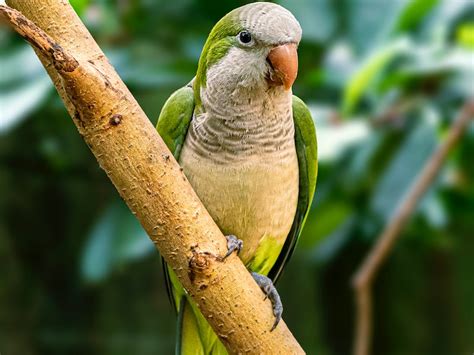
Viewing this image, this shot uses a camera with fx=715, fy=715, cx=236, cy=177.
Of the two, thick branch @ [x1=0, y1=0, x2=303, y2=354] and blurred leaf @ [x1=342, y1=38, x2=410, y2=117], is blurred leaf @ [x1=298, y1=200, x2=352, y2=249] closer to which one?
blurred leaf @ [x1=342, y1=38, x2=410, y2=117]

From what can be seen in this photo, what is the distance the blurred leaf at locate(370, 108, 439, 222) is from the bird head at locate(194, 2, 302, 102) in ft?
2.37

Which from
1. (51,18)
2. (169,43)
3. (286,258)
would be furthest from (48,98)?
(51,18)

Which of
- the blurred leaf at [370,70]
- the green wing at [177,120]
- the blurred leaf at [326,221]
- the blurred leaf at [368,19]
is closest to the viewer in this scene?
the green wing at [177,120]

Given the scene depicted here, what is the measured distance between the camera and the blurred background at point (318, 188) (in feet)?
5.13

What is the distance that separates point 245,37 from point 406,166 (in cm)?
80

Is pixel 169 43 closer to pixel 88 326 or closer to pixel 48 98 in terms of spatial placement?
pixel 48 98

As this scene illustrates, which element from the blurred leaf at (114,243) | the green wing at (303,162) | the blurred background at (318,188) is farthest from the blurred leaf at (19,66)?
the green wing at (303,162)

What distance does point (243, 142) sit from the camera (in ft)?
3.03

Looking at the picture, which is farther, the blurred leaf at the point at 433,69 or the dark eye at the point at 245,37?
the blurred leaf at the point at 433,69

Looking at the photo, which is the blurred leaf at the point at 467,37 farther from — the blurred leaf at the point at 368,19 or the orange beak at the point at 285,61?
the orange beak at the point at 285,61

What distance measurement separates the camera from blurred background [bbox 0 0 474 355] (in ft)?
5.13

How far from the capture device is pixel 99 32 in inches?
70.8

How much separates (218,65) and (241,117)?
Answer: 0.07m

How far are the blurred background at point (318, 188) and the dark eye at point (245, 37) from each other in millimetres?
206
